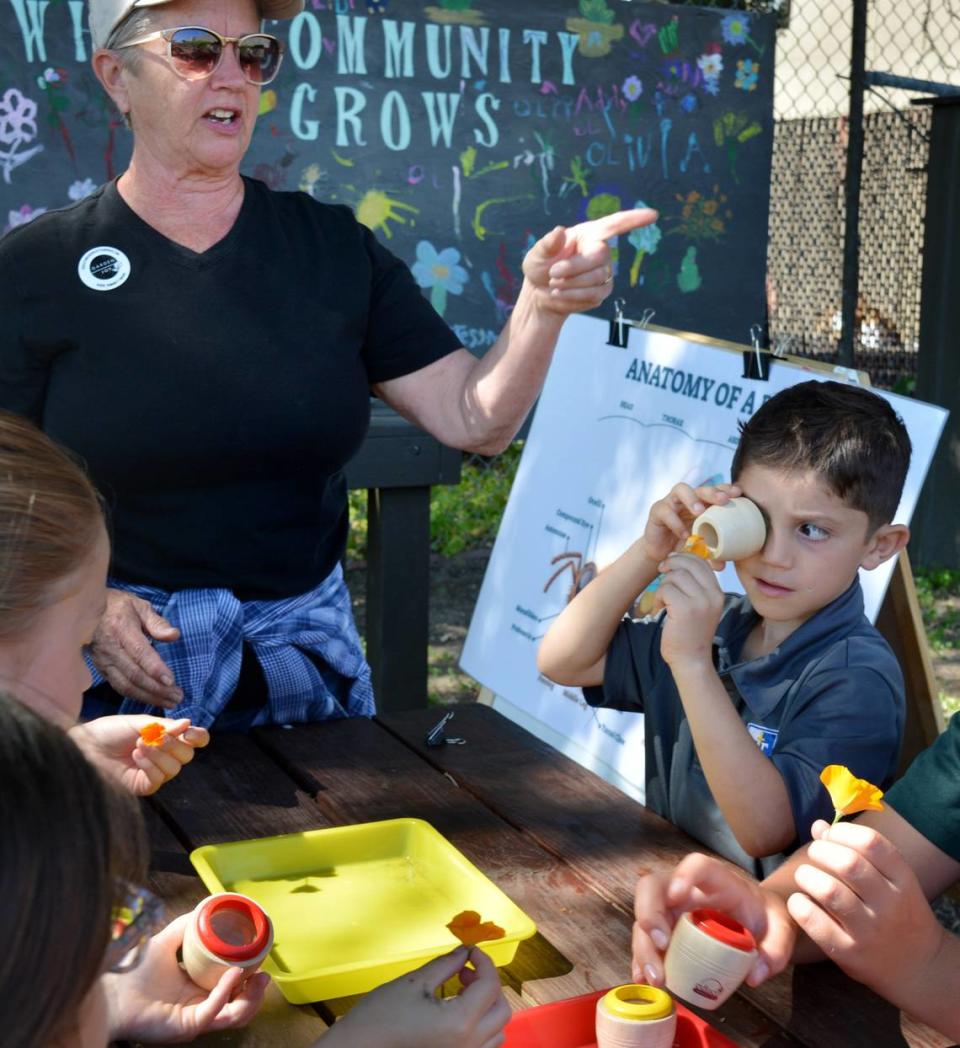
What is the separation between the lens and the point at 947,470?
623 cm

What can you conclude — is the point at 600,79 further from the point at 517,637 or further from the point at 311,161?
the point at 517,637

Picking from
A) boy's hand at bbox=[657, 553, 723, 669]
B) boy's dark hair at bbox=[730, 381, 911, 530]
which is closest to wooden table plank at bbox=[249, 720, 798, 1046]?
boy's hand at bbox=[657, 553, 723, 669]

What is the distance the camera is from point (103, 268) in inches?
94.0

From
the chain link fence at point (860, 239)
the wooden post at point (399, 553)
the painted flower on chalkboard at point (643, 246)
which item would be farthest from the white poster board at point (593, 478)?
the chain link fence at point (860, 239)

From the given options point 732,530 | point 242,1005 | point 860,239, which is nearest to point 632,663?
point 732,530

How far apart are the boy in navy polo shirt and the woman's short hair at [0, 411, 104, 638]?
841 mm

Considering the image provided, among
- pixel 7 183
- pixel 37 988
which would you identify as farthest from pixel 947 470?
pixel 37 988

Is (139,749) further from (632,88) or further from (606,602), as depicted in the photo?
(632,88)

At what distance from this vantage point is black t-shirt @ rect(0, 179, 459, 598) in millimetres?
2369

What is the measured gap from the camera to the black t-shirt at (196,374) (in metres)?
2.37

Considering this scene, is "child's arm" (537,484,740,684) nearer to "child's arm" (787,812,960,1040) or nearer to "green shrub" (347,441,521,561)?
"child's arm" (787,812,960,1040)

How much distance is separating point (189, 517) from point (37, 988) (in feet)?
5.22

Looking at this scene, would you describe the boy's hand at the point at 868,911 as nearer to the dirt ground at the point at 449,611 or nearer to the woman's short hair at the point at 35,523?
the woman's short hair at the point at 35,523

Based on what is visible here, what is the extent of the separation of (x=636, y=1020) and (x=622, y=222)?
125 centimetres
